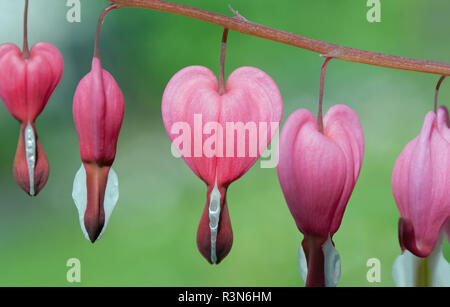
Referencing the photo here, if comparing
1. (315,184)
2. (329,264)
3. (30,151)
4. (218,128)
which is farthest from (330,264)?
(30,151)

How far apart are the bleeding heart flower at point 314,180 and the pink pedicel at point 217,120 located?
4 centimetres

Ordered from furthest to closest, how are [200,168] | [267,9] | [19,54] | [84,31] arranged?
[267,9]
[84,31]
[19,54]
[200,168]

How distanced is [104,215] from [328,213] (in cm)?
32

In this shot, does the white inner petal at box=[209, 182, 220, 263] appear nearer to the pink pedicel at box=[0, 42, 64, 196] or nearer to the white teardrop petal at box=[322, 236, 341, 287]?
the white teardrop petal at box=[322, 236, 341, 287]

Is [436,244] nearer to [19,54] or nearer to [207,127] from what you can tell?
[207,127]

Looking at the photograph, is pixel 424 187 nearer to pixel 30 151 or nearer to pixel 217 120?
pixel 217 120

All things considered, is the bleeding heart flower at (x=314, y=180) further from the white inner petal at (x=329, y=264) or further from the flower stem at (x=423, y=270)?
the flower stem at (x=423, y=270)

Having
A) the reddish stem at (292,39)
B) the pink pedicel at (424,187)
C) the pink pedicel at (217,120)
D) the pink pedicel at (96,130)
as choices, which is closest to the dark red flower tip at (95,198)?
the pink pedicel at (96,130)

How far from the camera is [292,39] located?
784 millimetres

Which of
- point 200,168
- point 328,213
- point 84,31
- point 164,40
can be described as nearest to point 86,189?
point 200,168

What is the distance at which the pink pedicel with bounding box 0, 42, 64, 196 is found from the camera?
81 cm

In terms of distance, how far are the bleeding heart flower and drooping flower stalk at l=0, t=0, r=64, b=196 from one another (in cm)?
37

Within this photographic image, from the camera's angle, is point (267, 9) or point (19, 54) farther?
point (267, 9)

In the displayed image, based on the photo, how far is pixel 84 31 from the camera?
2668 mm
